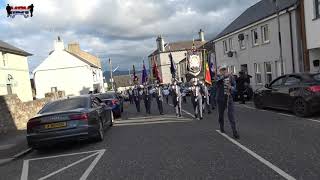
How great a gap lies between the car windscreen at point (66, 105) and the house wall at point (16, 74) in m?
23.6

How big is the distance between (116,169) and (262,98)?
10.7m

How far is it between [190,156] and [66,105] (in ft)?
15.4

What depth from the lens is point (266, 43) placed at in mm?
28562

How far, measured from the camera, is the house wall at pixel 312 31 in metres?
21.9

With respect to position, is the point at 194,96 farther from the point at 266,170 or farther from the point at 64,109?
the point at 266,170

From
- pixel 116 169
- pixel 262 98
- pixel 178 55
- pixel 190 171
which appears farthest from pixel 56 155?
pixel 178 55

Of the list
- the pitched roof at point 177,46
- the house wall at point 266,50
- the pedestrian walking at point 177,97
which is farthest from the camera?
the pitched roof at point 177,46

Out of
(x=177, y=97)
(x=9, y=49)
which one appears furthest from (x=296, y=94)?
(x=9, y=49)

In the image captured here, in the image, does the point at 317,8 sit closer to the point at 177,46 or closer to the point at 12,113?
the point at 12,113

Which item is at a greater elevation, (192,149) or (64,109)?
(64,109)

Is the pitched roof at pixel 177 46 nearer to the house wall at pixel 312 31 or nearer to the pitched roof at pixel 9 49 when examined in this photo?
the pitched roof at pixel 9 49

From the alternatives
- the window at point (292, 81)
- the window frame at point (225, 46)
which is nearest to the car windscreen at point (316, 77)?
the window at point (292, 81)

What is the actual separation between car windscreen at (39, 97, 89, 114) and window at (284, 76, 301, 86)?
7180 mm

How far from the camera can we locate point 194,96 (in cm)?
1625
